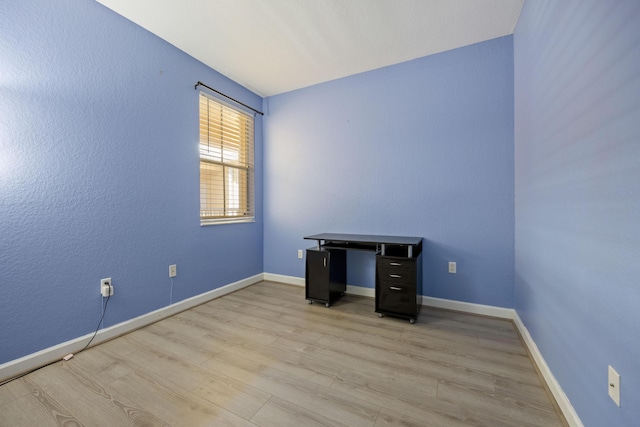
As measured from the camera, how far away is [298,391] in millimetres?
1406

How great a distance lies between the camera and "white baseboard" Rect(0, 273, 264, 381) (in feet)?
5.06

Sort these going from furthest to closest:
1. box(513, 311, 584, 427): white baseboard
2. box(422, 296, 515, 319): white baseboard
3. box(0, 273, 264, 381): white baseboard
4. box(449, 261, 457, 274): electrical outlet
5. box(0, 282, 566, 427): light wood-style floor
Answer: box(449, 261, 457, 274): electrical outlet
box(422, 296, 515, 319): white baseboard
box(0, 273, 264, 381): white baseboard
box(0, 282, 566, 427): light wood-style floor
box(513, 311, 584, 427): white baseboard

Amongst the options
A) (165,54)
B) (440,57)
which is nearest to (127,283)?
(165,54)

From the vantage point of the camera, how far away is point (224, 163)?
3051mm

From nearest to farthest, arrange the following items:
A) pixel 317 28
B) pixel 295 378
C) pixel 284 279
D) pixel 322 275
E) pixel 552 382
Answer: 1. pixel 552 382
2. pixel 295 378
3. pixel 317 28
4. pixel 322 275
5. pixel 284 279

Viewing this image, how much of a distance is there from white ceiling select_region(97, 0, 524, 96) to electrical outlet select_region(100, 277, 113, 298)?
2165mm

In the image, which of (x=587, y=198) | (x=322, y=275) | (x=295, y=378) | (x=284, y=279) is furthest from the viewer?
(x=284, y=279)

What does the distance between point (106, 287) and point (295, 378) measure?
1644mm

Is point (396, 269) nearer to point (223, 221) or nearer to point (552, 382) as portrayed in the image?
point (552, 382)

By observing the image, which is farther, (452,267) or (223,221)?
(223,221)

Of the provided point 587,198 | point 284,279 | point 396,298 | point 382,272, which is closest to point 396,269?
point 382,272

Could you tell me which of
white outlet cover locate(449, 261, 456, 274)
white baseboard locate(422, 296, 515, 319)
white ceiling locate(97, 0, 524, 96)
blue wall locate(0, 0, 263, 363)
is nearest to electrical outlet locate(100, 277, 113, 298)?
blue wall locate(0, 0, 263, 363)

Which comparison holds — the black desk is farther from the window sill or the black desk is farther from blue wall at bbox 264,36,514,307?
the window sill

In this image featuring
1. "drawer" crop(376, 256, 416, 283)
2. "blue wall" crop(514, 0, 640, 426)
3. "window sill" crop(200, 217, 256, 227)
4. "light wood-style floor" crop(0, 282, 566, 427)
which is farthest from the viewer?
"window sill" crop(200, 217, 256, 227)
